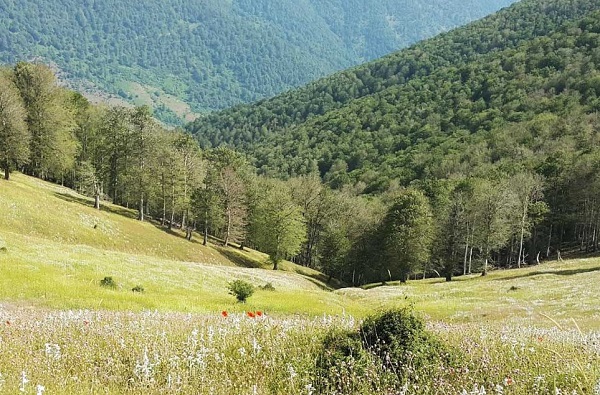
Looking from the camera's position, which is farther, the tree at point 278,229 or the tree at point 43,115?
the tree at point 278,229

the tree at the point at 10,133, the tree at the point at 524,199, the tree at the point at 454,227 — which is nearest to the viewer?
the tree at the point at 10,133

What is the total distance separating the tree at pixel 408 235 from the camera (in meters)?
78.4

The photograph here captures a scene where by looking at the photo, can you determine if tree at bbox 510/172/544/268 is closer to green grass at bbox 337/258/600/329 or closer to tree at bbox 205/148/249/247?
green grass at bbox 337/258/600/329

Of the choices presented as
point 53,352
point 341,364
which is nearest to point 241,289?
point 53,352

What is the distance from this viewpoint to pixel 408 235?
257 ft

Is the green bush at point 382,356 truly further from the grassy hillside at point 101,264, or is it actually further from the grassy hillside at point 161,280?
the grassy hillside at point 101,264

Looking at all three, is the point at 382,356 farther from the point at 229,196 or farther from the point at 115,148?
the point at 115,148

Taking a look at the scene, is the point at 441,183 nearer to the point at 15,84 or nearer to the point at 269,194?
the point at 269,194

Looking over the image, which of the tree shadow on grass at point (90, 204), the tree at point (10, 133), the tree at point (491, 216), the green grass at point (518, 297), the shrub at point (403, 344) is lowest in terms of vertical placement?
the green grass at point (518, 297)

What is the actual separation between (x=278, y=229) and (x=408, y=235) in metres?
23.8

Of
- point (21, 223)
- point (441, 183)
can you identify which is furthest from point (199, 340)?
point (441, 183)

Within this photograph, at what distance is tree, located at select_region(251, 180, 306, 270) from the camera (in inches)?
3319

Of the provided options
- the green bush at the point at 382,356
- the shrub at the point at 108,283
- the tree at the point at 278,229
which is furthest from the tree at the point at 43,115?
the green bush at the point at 382,356

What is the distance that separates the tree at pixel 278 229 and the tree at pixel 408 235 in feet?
56.2
